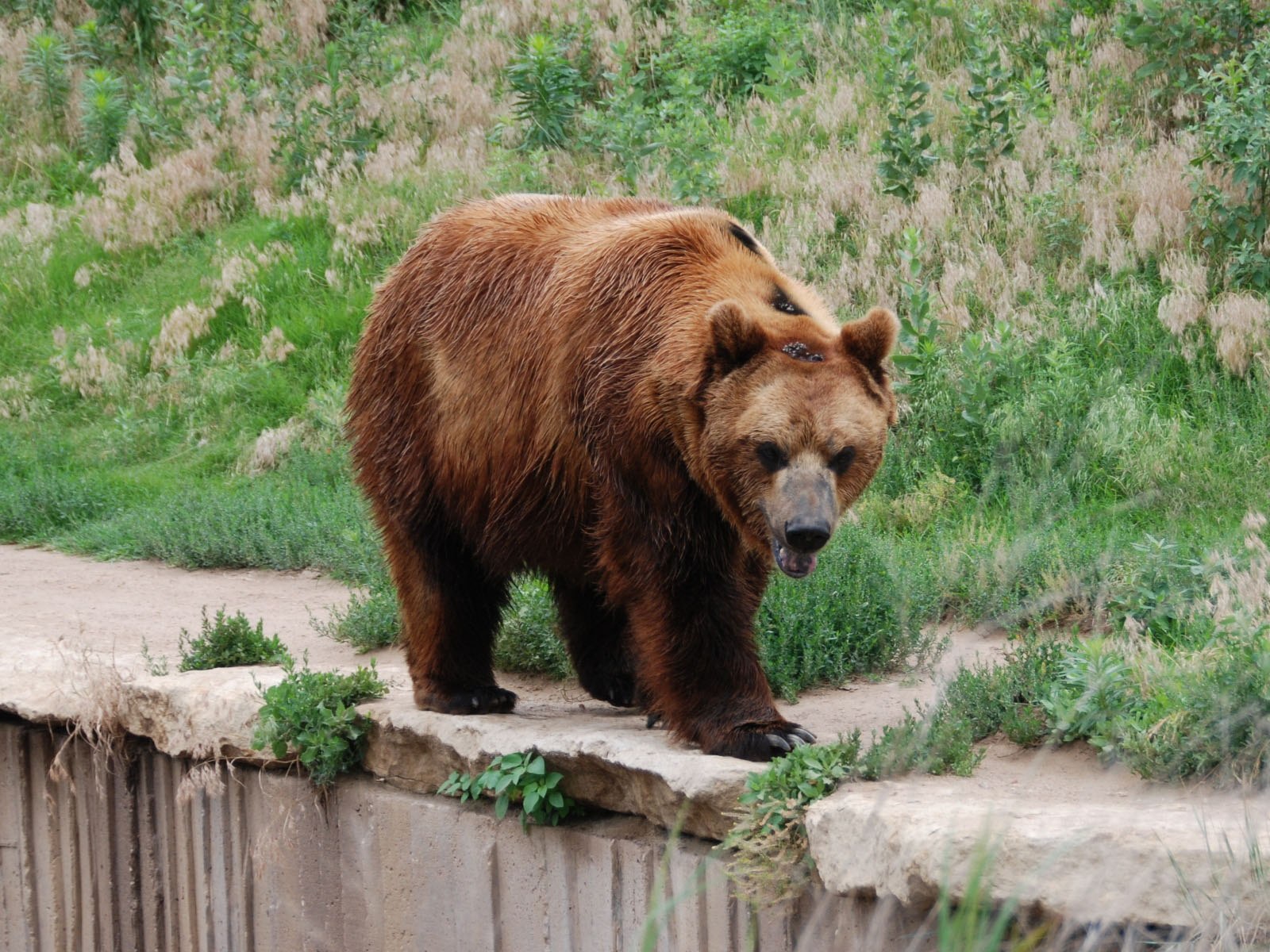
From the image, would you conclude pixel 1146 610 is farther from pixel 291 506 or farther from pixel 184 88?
pixel 184 88

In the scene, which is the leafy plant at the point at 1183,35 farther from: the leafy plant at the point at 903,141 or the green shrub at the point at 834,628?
the green shrub at the point at 834,628

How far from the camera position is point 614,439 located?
458 centimetres

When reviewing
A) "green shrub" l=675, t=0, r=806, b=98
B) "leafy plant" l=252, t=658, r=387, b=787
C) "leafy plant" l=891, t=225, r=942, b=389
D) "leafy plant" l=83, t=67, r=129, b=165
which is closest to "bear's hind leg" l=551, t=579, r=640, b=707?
"leafy plant" l=252, t=658, r=387, b=787

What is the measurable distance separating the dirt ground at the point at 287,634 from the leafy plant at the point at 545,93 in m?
5.86

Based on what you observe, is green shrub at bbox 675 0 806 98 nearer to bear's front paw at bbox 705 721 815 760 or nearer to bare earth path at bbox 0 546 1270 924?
bare earth path at bbox 0 546 1270 924

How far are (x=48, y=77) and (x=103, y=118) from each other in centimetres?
154

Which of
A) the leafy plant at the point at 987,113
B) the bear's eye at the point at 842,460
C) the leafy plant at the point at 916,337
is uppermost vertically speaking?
the leafy plant at the point at 987,113

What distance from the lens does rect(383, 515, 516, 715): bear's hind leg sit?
5.41m

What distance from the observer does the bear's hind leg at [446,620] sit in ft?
17.8

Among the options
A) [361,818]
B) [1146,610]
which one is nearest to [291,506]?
[361,818]

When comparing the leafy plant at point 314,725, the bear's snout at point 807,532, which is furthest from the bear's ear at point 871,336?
the leafy plant at point 314,725

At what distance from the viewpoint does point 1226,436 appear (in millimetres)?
7715

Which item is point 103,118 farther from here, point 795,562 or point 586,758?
point 795,562

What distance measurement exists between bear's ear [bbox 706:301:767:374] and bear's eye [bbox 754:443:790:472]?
0.87 feet
